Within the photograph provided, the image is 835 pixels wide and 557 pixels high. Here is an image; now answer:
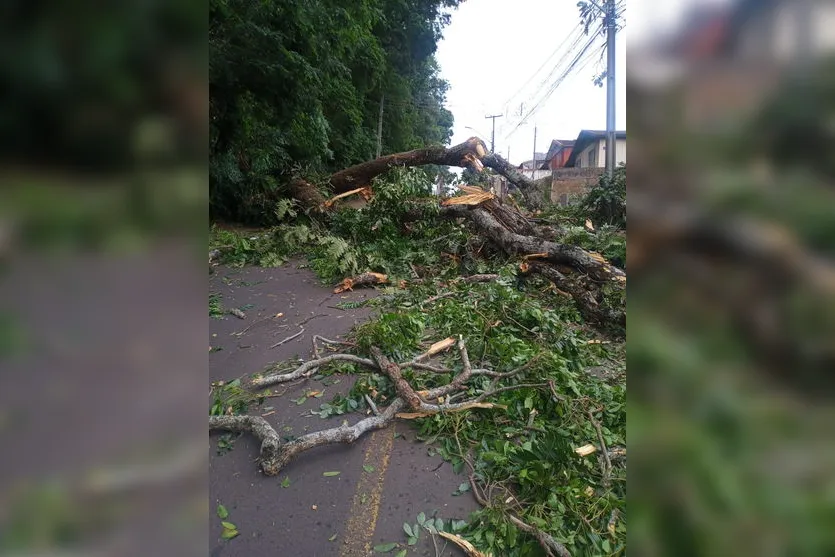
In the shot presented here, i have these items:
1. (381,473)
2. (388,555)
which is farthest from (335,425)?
(388,555)

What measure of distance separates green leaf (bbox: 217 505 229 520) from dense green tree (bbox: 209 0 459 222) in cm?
144

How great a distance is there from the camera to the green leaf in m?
1.96

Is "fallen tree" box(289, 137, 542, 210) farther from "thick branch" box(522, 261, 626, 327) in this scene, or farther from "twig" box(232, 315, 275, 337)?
"twig" box(232, 315, 275, 337)

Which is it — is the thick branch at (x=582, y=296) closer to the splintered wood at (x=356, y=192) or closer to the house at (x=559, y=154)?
the splintered wood at (x=356, y=192)

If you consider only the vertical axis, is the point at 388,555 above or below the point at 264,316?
below

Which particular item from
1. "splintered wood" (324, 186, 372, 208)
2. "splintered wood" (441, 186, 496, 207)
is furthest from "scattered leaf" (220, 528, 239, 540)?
"splintered wood" (324, 186, 372, 208)
